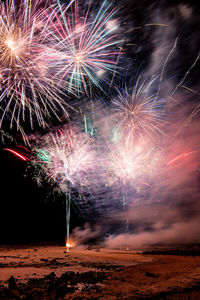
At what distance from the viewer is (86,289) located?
8500mm

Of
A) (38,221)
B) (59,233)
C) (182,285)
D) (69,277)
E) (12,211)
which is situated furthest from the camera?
(59,233)

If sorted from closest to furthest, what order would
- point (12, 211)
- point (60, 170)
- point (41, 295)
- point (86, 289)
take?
point (41, 295)
point (86, 289)
point (60, 170)
point (12, 211)

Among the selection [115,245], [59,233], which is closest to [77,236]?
[59,233]

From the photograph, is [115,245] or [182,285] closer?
[182,285]

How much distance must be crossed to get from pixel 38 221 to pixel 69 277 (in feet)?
80.0

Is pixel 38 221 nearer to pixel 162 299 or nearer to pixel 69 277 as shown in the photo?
pixel 69 277

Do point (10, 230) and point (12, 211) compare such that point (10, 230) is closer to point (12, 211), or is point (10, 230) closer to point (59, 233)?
point (12, 211)

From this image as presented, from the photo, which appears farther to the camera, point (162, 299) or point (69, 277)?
point (69, 277)

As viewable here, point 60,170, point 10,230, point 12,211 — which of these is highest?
point 60,170

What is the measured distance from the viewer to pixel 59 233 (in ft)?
119

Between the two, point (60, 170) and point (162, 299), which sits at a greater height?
point (60, 170)

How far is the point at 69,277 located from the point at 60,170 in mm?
9703

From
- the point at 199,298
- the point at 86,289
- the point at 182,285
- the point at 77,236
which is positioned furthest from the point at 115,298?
the point at 77,236

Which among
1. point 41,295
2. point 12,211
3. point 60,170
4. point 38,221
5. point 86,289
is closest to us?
point 41,295
